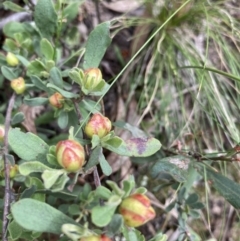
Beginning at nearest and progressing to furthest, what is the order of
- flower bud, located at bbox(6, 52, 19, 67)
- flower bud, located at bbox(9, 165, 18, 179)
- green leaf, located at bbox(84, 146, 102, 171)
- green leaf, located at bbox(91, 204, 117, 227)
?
green leaf, located at bbox(91, 204, 117, 227), green leaf, located at bbox(84, 146, 102, 171), flower bud, located at bbox(9, 165, 18, 179), flower bud, located at bbox(6, 52, 19, 67)

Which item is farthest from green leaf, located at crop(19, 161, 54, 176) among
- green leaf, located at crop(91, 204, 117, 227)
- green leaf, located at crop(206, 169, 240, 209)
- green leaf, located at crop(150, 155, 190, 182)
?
green leaf, located at crop(206, 169, 240, 209)

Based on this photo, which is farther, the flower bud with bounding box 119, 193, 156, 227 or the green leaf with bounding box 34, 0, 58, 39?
the green leaf with bounding box 34, 0, 58, 39

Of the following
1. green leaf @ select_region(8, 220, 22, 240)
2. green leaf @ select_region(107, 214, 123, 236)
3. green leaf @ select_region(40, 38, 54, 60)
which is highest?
green leaf @ select_region(40, 38, 54, 60)

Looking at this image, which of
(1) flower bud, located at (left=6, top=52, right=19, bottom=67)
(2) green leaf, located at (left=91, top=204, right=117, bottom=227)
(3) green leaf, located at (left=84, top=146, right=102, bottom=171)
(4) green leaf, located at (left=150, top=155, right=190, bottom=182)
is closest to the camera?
(2) green leaf, located at (left=91, top=204, right=117, bottom=227)

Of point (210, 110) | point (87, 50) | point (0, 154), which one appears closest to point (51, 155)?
point (0, 154)

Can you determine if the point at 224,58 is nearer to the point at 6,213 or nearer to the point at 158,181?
the point at 158,181

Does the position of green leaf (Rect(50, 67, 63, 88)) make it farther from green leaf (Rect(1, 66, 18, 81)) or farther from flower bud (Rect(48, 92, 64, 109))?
green leaf (Rect(1, 66, 18, 81))

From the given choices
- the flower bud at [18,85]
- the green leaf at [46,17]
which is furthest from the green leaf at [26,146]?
the green leaf at [46,17]
